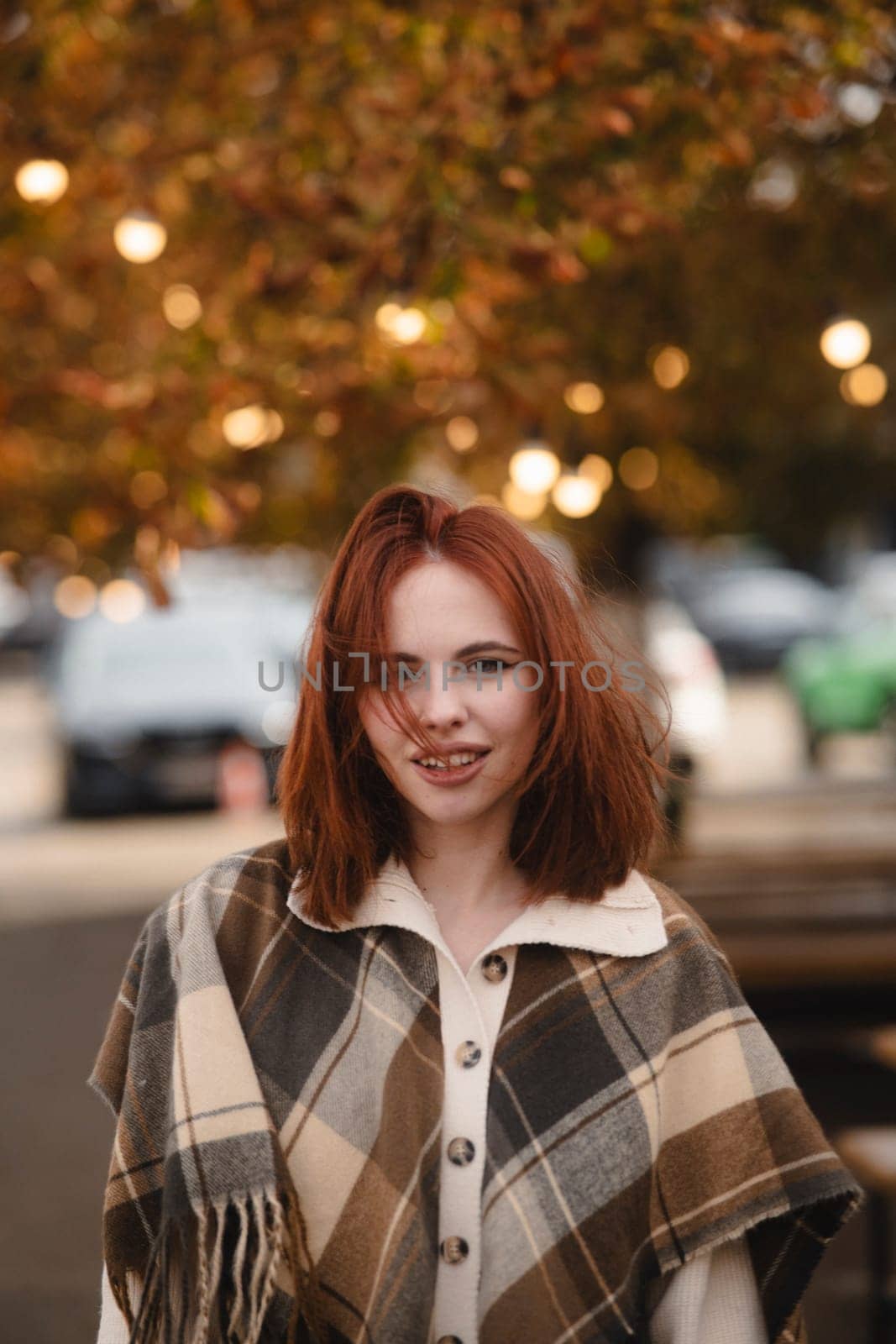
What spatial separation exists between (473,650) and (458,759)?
0.15 m

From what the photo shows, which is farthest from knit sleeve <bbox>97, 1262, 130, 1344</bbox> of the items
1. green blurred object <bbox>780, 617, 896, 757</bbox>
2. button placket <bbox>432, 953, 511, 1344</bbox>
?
green blurred object <bbox>780, 617, 896, 757</bbox>

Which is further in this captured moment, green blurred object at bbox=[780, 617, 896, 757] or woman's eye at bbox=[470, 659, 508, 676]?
green blurred object at bbox=[780, 617, 896, 757]

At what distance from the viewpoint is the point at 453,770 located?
205cm

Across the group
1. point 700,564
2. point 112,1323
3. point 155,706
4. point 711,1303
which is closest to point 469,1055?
point 711,1303

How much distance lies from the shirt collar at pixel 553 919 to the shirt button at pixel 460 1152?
0.84ft

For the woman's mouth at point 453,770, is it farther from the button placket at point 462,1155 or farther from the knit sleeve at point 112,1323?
the knit sleeve at point 112,1323

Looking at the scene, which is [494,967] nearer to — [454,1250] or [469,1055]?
[469,1055]

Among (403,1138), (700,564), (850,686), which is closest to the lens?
(403,1138)

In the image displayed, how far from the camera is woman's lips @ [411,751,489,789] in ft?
6.73

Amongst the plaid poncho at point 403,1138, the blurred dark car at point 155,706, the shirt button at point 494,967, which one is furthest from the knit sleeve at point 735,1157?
the blurred dark car at point 155,706

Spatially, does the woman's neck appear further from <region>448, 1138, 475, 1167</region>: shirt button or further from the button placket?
<region>448, 1138, 475, 1167</region>: shirt button

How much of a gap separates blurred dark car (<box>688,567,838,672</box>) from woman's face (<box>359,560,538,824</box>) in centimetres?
2490

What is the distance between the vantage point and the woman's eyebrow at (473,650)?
203cm

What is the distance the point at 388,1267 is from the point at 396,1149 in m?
0.14
